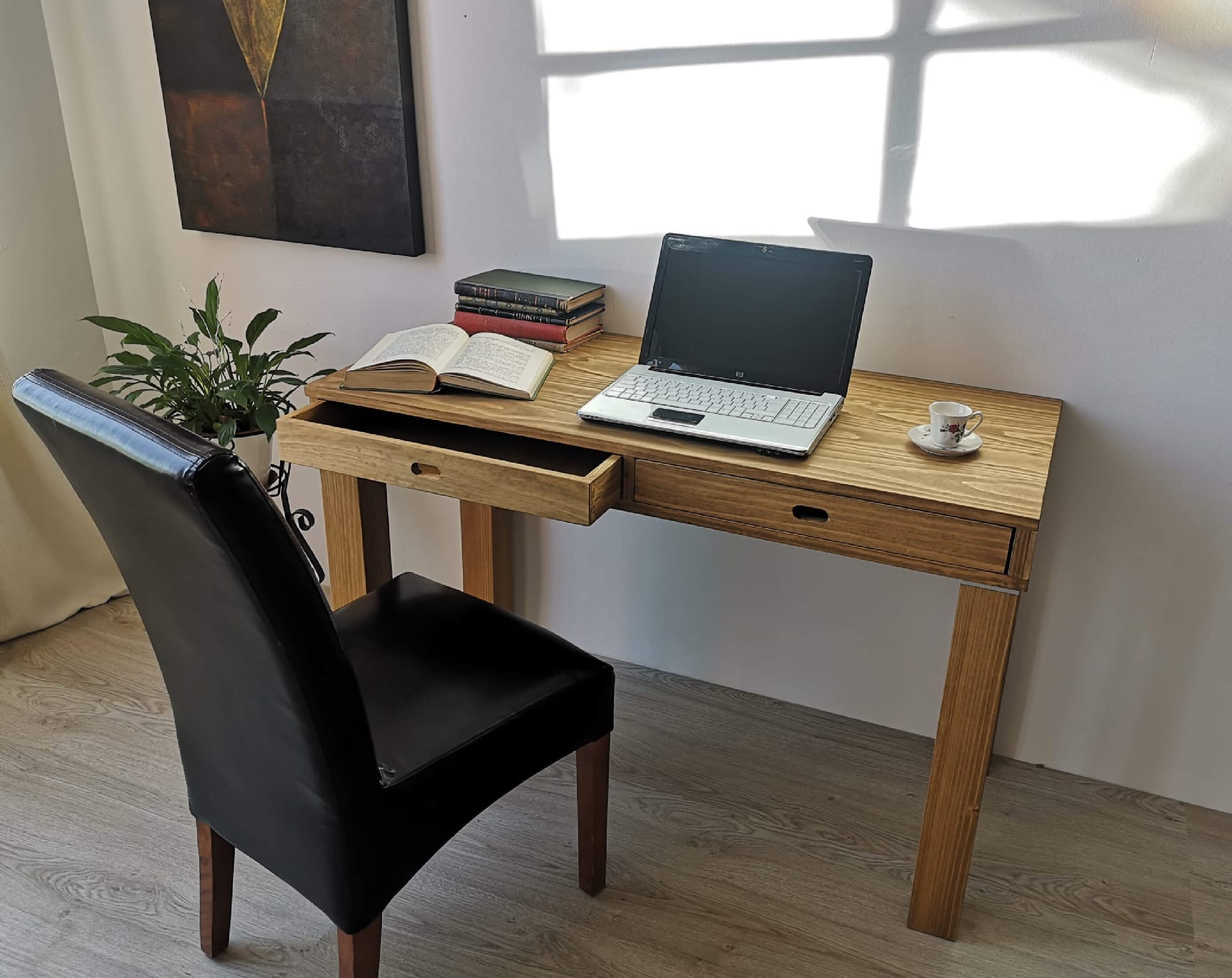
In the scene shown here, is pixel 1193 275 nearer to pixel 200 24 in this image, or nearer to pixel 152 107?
pixel 200 24

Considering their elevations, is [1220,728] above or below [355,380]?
below

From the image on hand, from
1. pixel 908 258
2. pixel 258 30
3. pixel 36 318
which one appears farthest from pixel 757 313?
pixel 36 318

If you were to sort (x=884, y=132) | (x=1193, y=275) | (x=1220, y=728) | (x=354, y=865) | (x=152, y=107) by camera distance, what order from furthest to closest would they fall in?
1. (x=152, y=107)
2. (x=1220, y=728)
3. (x=884, y=132)
4. (x=1193, y=275)
5. (x=354, y=865)

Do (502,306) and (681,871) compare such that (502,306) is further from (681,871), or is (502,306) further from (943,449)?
(681,871)

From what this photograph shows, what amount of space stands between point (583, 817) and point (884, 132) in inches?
44.3

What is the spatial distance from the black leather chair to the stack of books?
0.48 meters

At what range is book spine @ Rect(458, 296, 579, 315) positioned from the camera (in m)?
1.86

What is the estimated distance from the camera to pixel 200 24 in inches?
81.7

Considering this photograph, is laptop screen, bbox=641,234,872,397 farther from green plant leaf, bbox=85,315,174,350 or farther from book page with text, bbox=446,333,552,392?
green plant leaf, bbox=85,315,174,350

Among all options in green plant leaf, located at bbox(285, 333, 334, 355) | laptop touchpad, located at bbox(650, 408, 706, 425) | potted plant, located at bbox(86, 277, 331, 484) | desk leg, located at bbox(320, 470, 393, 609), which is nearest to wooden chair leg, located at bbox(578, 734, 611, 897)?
laptop touchpad, located at bbox(650, 408, 706, 425)

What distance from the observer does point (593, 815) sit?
162 cm

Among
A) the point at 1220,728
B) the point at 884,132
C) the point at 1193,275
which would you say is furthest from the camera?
the point at 1220,728

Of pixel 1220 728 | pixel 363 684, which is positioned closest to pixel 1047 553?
pixel 1220 728

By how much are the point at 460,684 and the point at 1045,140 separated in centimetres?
114
